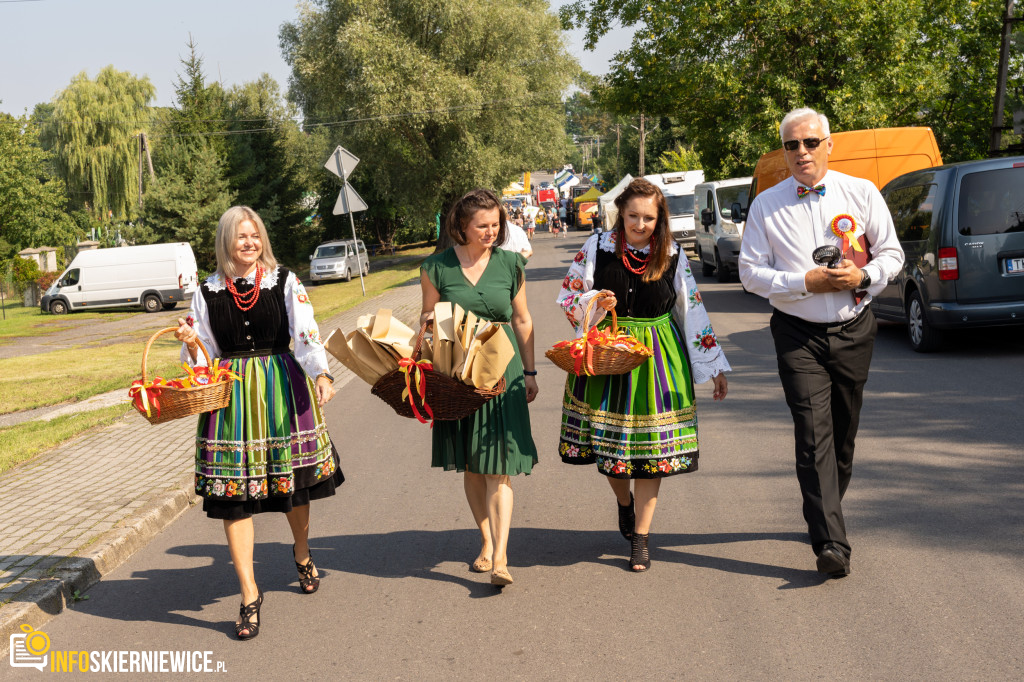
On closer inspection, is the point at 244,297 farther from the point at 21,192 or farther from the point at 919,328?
the point at 21,192

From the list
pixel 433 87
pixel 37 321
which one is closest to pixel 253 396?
pixel 37 321

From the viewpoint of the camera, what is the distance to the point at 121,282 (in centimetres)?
3531

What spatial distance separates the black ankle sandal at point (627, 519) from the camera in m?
5.28

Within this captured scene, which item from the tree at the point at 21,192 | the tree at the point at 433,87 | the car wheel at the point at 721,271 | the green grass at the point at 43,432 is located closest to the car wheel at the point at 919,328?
the green grass at the point at 43,432

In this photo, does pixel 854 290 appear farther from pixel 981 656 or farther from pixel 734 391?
pixel 734 391

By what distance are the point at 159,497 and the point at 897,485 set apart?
189 inches

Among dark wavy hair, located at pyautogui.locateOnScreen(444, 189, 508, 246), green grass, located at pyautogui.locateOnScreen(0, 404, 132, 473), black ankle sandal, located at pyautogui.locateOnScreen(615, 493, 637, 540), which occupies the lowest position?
green grass, located at pyautogui.locateOnScreen(0, 404, 132, 473)

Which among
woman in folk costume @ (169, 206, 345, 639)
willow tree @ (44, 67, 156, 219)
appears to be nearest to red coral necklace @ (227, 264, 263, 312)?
woman in folk costume @ (169, 206, 345, 639)

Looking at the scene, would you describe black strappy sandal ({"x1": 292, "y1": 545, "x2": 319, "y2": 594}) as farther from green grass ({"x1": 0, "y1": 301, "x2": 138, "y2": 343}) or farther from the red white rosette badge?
green grass ({"x1": 0, "y1": 301, "x2": 138, "y2": 343})

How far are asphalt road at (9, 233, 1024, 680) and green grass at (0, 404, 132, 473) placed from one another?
3.05 metres

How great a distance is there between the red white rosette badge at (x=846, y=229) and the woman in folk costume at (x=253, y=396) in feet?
7.86

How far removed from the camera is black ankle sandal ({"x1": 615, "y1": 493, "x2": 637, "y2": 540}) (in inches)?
208

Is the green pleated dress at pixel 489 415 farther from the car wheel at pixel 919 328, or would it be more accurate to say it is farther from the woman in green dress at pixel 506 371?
the car wheel at pixel 919 328

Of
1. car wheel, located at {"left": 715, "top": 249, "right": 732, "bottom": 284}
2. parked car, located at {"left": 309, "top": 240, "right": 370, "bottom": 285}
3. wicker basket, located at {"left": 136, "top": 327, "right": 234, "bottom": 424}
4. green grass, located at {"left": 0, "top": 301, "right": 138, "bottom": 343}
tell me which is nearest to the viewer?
wicker basket, located at {"left": 136, "top": 327, "right": 234, "bottom": 424}
